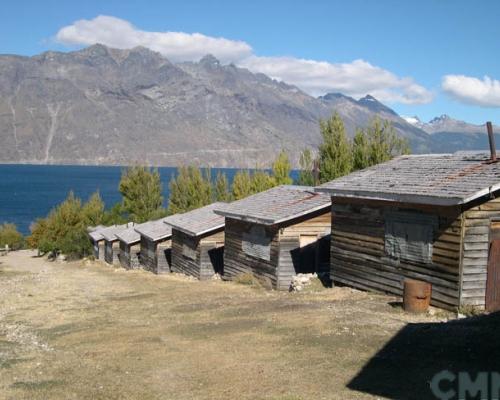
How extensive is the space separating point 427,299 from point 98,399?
920 cm

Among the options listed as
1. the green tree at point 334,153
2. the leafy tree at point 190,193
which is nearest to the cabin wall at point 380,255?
the green tree at point 334,153

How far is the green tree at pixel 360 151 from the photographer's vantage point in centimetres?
4559

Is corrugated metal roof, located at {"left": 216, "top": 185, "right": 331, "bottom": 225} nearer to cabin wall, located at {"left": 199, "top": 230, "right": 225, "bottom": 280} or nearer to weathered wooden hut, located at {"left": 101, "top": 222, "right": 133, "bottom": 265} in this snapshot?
cabin wall, located at {"left": 199, "top": 230, "right": 225, "bottom": 280}

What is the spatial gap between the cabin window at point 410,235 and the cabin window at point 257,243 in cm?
706

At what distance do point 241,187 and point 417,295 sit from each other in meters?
48.3

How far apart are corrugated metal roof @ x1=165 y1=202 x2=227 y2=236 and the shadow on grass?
17.5 m

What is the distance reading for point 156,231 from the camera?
1517 inches

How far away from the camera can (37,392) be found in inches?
415

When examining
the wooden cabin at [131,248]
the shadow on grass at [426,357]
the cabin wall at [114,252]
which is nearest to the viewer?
the shadow on grass at [426,357]

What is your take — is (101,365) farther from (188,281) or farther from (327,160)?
(327,160)

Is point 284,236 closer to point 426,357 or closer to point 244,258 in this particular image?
Answer: point 244,258

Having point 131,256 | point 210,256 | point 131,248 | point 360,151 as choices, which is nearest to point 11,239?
point 131,248

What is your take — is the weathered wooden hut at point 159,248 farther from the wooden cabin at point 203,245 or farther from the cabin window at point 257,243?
the cabin window at point 257,243

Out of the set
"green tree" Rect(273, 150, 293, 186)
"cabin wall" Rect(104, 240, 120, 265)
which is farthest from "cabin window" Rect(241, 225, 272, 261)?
"green tree" Rect(273, 150, 293, 186)
